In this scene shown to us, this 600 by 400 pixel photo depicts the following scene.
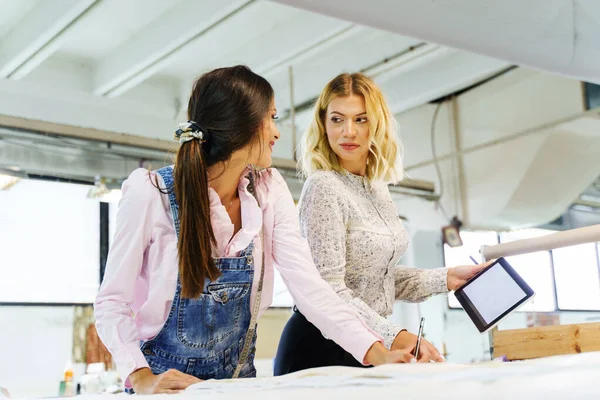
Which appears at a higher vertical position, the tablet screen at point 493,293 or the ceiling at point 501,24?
the ceiling at point 501,24

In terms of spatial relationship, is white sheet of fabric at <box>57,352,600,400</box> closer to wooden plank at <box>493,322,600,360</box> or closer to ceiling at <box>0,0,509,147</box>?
wooden plank at <box>493,322,600,360</box>

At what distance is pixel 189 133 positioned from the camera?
1265 mm

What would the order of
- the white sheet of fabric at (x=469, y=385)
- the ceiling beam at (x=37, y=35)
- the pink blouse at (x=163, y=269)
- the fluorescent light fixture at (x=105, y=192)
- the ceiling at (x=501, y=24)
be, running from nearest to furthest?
the white sheet of fabric at (x=469, y=385)
the pink blouse at (x=163, y=269)
the ceiling at (x=501, y=24)
the ceiling beam at (x=37, y=35)
the fluorescent light fixture at (x=105, y=192)

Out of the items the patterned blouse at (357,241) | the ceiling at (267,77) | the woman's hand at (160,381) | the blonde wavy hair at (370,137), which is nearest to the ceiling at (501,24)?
the blonde wavy hair at (370,137)

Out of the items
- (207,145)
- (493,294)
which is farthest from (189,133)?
(493,294)

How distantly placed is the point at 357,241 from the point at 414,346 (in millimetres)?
300

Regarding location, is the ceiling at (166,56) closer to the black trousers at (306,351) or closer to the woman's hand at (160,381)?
the black trousers at (306,351)

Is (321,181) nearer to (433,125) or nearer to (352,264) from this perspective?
(352,264)

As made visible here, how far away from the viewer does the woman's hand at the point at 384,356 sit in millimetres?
1223

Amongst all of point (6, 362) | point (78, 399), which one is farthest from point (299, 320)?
point (6, 362)

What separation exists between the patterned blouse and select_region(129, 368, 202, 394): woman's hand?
0.44m

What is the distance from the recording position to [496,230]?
647cm

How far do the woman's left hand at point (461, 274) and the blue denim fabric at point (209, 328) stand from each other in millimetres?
612

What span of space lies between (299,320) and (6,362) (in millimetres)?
4119
